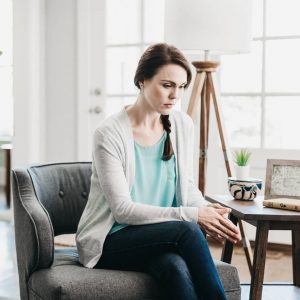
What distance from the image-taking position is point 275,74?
383 centimetres

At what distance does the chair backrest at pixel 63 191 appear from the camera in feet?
7.45

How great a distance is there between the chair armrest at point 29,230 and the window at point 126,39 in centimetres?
223

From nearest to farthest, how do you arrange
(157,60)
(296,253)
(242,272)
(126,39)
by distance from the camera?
(157,60)
(296,253)
(242,272)
(126,39)

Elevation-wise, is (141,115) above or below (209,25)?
below

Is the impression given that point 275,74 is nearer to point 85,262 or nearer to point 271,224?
point 271,224

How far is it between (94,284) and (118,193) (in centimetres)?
31

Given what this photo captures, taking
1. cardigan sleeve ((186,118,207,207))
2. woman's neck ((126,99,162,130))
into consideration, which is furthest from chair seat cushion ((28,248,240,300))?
woman's neck ((126,99,162,130))

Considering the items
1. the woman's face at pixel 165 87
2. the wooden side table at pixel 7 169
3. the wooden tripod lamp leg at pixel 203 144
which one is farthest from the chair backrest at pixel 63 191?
the wooden side table at pixel 7 169

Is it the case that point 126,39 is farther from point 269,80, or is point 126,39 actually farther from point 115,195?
point 115,195

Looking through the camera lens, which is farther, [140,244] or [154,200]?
[154,200]

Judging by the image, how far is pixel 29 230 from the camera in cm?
198

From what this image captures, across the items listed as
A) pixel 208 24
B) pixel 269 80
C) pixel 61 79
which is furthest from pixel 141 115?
pixel 61 79

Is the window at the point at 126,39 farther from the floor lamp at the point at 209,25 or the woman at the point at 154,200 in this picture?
the woman at the point at 154,200

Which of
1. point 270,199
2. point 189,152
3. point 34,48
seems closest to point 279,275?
point 270,199
